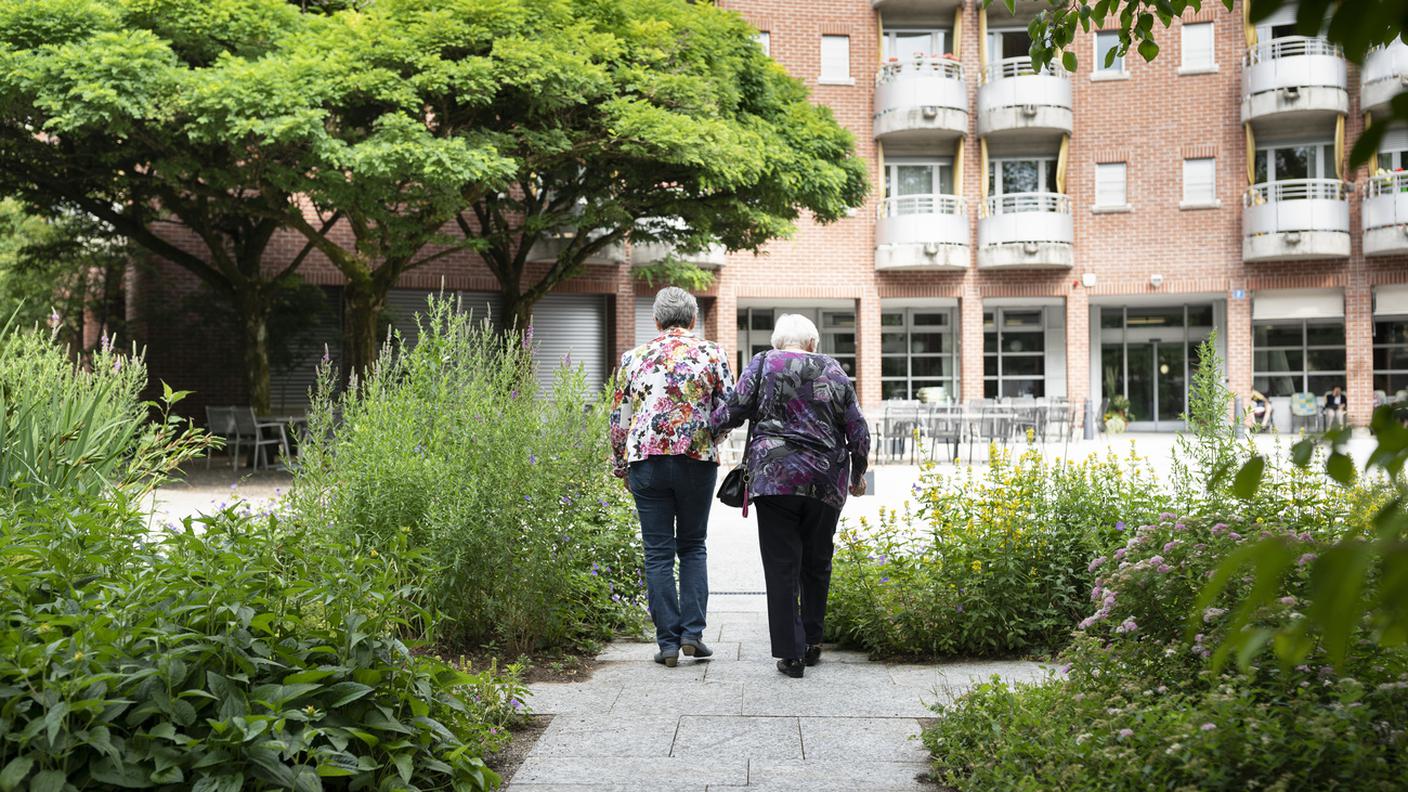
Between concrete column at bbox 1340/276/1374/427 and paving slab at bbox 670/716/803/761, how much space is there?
29.8 m

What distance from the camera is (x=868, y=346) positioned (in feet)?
102

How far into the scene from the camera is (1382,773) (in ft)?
9.10

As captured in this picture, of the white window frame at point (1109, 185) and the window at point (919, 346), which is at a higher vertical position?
the white window frame at point (1109, 185)

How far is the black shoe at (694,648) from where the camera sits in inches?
239

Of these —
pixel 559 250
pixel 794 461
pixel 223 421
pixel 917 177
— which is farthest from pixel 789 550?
pixel 917 177

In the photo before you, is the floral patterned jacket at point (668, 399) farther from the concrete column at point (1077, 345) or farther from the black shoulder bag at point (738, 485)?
the concrete column at point (1077, 345)

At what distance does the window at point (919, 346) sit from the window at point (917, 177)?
3.38 meters

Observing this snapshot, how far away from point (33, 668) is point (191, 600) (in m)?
0.50

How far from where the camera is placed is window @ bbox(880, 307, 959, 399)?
109ft

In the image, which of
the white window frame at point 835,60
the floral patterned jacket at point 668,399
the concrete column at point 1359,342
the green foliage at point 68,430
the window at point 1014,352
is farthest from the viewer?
the window at point 1014,352

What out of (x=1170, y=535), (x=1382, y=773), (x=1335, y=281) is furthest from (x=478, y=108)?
(x=1335, y=281)

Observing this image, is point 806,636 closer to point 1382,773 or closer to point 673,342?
point 673,342

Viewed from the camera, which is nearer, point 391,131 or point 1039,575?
point 1039,575

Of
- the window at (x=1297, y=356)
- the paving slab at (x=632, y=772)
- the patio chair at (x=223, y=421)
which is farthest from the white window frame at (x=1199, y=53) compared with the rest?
the paving slab at (x=632, y=772)
